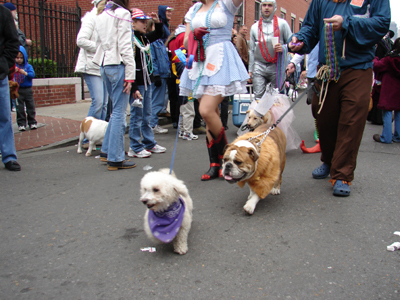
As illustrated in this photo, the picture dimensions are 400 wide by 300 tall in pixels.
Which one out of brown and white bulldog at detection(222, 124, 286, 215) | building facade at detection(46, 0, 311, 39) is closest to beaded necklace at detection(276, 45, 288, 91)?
brown and white bulldog at detection(222, 124, 286, 215)

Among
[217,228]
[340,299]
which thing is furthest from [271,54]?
[340,299]

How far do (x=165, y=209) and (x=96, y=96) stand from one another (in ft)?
13.5

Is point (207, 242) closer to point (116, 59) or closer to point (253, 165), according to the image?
point (253, 165)

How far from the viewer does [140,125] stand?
18.5ft

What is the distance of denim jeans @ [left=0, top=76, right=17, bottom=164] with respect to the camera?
480 cm

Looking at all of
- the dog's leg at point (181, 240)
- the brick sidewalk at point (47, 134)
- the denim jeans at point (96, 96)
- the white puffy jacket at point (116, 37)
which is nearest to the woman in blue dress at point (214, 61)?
the white puffy jacket at point (116, 37)

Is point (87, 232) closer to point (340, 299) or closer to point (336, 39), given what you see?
point (340, 299)

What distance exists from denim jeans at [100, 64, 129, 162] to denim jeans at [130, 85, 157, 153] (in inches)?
21.7

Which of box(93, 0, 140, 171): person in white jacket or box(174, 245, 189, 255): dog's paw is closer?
box(174, 245, 189, 255): dog's paw

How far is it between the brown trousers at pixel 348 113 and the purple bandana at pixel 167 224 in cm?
193

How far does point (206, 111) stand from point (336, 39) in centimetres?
152

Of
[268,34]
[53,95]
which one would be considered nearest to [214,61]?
[268,34]

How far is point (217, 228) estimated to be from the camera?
3094 mm

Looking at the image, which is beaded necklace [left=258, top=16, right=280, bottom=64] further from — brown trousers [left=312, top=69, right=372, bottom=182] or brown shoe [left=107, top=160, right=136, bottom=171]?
brown shoe [left=107, top=160, right=136, bottom=171]
